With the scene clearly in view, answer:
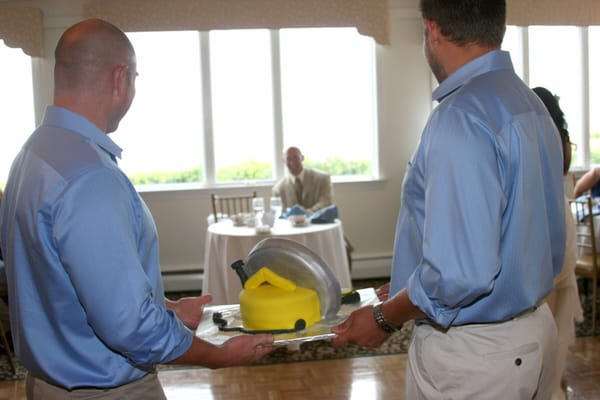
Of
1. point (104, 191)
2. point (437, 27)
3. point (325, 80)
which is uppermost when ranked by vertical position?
point (325, 80)

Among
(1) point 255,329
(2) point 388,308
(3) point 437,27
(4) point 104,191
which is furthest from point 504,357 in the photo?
(4) point 104,191

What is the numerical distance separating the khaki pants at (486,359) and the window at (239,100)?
16.9ft

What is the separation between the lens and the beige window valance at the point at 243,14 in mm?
6086

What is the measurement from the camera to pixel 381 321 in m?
1.51

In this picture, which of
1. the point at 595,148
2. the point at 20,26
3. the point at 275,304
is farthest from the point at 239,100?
the point at 275,304

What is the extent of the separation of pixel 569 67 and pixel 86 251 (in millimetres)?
6719

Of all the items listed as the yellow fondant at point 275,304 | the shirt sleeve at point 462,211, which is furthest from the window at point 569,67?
the shirt sleeve at point 462,211

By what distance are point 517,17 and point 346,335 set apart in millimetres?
5752

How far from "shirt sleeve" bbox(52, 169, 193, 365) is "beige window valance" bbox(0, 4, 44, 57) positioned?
5.40m

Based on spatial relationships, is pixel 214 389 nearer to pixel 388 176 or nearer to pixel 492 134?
pixel 492 134

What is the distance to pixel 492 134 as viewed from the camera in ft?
4.22

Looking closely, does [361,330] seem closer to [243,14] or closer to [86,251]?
[86,251]

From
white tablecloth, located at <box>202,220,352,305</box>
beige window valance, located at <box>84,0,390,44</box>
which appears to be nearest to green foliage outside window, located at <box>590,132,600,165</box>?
beige window valance, located at <box>84,0,390,44</box>

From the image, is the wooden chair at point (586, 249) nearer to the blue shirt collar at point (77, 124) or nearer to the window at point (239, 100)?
the window at point (239, 100)
